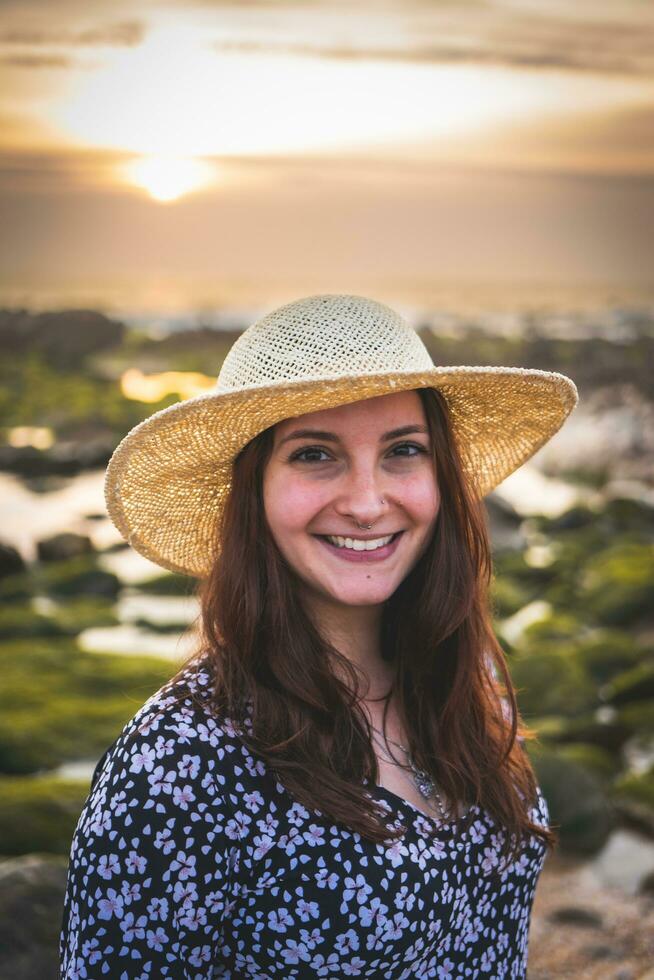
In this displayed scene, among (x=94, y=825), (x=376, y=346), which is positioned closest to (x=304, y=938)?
(x=94, y=825)

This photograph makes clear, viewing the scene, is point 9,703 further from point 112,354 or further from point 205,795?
point 112,354

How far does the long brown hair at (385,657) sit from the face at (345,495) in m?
0.06

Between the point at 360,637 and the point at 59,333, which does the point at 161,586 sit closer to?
the point at 360,637

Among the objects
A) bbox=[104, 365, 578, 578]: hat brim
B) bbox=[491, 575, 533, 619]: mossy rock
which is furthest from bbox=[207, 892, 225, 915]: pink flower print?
bbox=[491, 575, 533, 619]: mossy rock

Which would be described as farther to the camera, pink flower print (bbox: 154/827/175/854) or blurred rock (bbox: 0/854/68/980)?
blurred rock (bbox: 0/854/68/980)

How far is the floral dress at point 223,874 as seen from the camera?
1.57 m

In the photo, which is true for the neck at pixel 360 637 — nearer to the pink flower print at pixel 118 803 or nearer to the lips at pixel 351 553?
the lips at pixel 351 553

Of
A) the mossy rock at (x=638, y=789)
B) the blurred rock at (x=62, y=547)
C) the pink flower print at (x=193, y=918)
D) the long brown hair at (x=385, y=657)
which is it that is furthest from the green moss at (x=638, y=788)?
the blurred rock at (x=62, y=547)

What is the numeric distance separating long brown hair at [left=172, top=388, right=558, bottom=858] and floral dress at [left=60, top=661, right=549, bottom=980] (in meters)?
0.05

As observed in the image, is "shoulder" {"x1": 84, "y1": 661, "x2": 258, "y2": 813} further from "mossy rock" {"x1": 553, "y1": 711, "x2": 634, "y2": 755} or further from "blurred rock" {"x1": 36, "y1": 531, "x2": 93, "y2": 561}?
"blurred rock" {"x1": 36, "y1": 531, "x2": 93, "y2": 561}

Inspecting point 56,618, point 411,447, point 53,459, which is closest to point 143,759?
point 411,447

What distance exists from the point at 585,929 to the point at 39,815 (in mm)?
2467

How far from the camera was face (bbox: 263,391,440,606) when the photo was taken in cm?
181

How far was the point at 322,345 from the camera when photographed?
1.81 m
